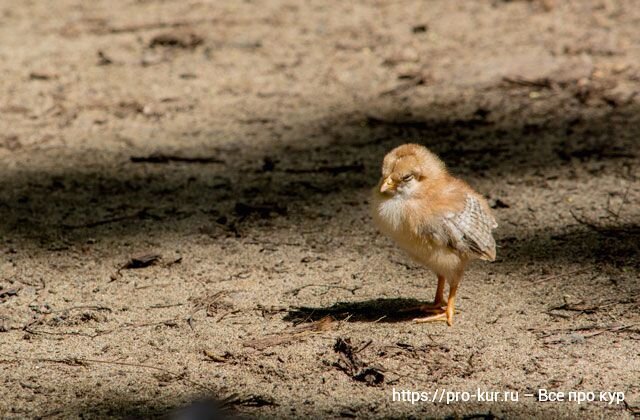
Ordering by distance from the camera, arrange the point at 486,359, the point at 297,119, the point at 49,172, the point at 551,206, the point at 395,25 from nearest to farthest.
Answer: the point at 486,359 → the point at 551,206 → the point at 49,172 → the point at 297,119 → the point at 395,25

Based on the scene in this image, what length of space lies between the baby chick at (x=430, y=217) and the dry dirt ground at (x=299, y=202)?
0.35m

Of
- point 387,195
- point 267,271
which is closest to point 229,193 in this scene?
point 267,271

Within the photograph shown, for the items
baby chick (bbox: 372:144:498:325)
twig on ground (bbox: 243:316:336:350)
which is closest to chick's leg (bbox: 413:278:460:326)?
baby chick (bbox: 372:144:498:325)

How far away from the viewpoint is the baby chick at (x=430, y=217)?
4.53 metres

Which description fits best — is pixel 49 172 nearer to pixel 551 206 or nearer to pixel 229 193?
pixel 229 193

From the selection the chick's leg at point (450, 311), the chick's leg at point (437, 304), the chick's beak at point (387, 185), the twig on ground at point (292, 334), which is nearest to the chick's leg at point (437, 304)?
the chick's leg at point (437, 304)

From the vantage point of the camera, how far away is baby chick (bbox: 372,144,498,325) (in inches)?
178

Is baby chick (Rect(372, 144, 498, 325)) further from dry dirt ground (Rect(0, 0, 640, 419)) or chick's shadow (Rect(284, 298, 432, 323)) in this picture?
dry dirt ground (Rect(0, 0, 640, 419))

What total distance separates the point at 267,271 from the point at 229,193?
3.82 ft

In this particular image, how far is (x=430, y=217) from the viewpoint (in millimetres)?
4535

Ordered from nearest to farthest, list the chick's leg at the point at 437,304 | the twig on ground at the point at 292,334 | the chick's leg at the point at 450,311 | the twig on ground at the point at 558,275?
the twig on ground at the point at 292,334
the chick's leg at the point at 450,311
the chick's leg at the point at 437,304
the twig on ground at the point at 558,275

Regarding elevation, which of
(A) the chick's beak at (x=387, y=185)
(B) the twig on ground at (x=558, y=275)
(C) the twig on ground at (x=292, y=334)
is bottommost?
(C) the twig on ground at (x=292, y=334)

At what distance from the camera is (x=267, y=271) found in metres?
5.28

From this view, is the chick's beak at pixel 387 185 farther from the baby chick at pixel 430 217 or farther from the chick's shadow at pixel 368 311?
the chick's shadow at pixel 368 311
